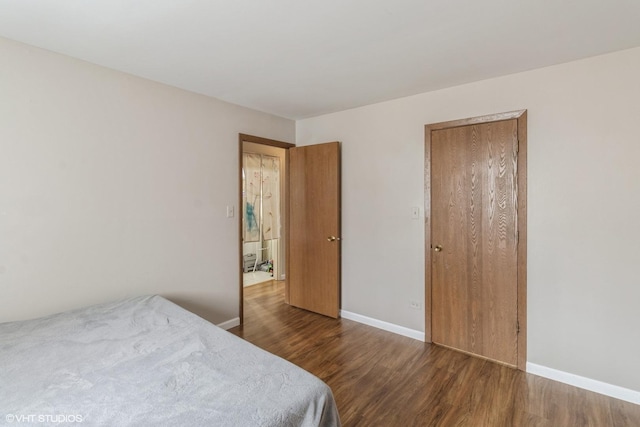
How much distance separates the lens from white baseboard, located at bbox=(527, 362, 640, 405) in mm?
2043

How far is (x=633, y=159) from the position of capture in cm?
202

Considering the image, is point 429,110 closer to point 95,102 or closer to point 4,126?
point 95,102

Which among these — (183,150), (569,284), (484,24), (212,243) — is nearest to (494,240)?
(569,284)

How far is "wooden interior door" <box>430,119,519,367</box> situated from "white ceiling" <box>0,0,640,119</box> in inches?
22.9

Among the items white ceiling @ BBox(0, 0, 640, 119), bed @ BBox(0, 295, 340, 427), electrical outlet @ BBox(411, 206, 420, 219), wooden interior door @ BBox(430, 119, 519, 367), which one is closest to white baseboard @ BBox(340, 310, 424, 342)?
wooden interior door @ BBox(430, 119, 519, 367)

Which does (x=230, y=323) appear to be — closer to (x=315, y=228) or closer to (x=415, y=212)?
(x=315, y=228)

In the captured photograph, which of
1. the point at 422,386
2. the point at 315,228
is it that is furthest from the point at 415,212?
the point at 422,386

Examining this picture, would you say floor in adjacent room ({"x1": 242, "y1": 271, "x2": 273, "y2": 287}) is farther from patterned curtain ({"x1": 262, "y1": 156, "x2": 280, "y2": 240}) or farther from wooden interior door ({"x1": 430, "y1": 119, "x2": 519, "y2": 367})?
wooden interior door ({"x1": 430, "y1": 119, "x2": 519, "y2": 367})

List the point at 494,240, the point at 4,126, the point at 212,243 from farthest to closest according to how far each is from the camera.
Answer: the point at 212,243, the point at 494,240, the point at 4,126

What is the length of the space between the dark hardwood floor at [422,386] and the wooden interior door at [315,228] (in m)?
0.52

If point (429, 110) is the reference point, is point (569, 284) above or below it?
below

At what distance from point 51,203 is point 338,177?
8.12 ft

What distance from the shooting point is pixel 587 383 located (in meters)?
2.18

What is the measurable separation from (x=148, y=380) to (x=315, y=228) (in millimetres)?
2492
